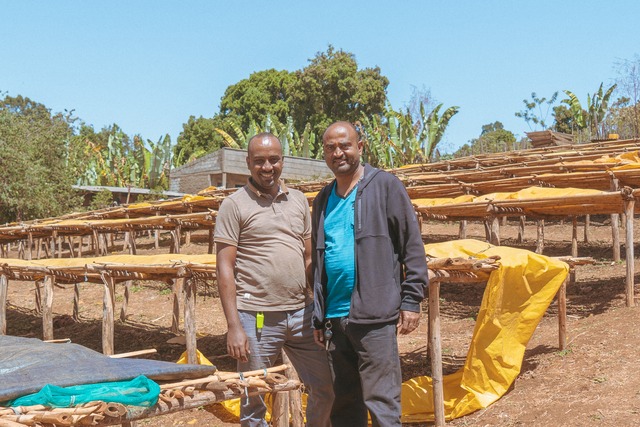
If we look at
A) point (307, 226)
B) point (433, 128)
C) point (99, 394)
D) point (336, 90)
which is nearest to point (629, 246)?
point (307, 226)

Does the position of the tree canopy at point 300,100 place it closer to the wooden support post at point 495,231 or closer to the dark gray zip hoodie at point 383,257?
the wooden support post at point 495,231

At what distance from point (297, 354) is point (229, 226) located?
782mm

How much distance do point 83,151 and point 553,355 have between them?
23.3 metres

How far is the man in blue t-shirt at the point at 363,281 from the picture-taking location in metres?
3.24

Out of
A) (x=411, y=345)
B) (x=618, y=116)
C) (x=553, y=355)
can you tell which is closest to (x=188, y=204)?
(x=411, y=345)

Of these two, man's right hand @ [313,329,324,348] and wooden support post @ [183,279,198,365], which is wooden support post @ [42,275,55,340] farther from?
man's right hand @ [313,329,324,348]

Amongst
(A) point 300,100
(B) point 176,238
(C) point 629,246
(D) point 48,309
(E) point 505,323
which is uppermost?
(A) point 300,100

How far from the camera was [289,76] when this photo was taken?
32.5 m

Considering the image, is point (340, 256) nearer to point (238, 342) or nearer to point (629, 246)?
point (238, 342)

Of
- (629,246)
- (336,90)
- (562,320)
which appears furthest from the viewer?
(336,90)

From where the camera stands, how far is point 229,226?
367 centimetres

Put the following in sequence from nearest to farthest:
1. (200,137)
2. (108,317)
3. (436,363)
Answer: (436,363) → (108,317) → (200,137)

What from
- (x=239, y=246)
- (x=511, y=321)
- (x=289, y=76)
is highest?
(x=289, y=76)

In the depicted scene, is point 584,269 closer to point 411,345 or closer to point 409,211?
point 411,345
